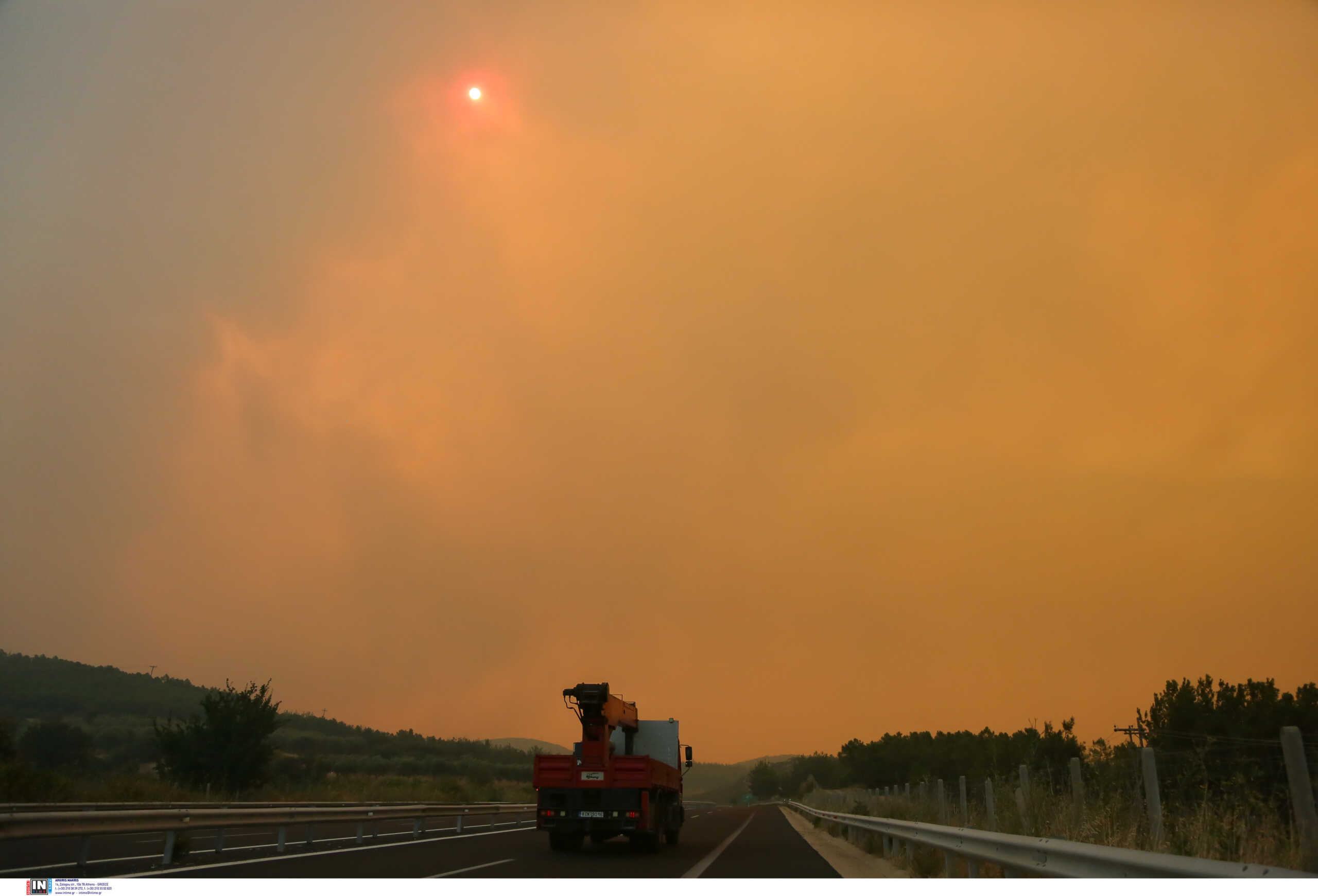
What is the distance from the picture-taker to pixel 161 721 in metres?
91.8

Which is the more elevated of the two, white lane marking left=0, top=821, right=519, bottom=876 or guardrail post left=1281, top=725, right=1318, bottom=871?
guardrail post left=1281, top=725, right=1318, bottom=871

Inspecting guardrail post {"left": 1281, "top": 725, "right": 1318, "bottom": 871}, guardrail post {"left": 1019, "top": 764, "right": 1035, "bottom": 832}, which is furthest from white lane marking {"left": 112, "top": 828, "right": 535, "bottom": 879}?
guardrail post {"left": 1281, "top": 725, "right": 1318, "bottom": 871}

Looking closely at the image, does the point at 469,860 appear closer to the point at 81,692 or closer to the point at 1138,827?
the point at 1138,827

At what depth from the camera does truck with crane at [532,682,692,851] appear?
19.7m

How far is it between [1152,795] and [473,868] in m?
9.31

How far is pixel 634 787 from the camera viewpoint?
19875 mm

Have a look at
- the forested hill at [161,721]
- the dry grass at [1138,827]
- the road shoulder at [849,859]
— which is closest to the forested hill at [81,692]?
the forested hill at [161,721]

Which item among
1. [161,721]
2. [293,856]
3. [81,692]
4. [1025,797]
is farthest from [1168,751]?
[81,692]

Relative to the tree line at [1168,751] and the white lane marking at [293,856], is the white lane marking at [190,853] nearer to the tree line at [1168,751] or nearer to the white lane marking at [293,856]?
the white lane marking at [293,856]

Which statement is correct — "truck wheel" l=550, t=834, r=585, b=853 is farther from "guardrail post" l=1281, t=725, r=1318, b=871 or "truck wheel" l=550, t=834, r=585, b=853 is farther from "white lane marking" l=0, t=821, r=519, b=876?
"guardrail post" l=1281, t=725, r=1318, b=871

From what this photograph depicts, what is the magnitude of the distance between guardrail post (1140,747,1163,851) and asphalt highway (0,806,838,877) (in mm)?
5109

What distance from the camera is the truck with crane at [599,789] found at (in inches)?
774

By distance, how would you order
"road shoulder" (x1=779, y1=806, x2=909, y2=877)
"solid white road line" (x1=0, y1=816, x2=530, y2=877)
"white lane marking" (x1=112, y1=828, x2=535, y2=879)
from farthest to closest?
"road shoulder" (x1=779, y1=806, x2=909, y2=877), "solid white road line" (x1=0, y1=816, x2=530, y2=877), "white lane marking" (x1=112, y1=828, x2=535, y2=879)
